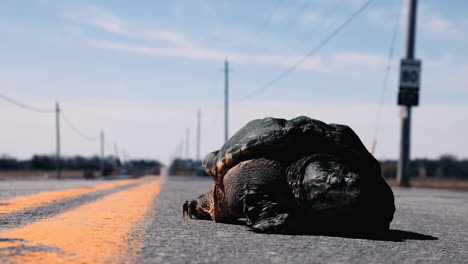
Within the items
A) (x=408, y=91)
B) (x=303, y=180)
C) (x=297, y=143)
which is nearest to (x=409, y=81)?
(x=408, y=91)

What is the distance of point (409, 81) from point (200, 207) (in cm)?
1554

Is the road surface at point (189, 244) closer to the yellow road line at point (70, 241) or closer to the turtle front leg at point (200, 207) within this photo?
the yellow road line at point (70, 241)

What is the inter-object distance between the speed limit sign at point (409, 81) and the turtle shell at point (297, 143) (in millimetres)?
15121

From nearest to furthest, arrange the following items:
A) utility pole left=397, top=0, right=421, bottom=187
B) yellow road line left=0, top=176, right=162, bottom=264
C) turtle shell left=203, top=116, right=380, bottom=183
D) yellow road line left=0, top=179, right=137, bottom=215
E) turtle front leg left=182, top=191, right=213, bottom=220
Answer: yellow road line left=0, top=176, right=162, bottom=264 → turtle shell left=203, top=116, right=380, bottom=183 → turtle front leg left=182, top=191, right=213, bottom=220 → yellow road line left=0, top=179, right=137, bottom=215 → utility pole left=397, top=0, right=421, bottom=187

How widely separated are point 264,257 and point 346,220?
1353 mm

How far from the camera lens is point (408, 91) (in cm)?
1842

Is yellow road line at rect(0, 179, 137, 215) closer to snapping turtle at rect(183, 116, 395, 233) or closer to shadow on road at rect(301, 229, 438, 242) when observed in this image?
snapping turtle at rect(183, 116, 395, 233)

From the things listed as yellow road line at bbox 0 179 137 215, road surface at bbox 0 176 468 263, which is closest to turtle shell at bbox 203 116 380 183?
road surface at bbox 0 176 468 263

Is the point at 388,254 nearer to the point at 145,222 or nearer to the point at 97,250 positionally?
the point at 97,250

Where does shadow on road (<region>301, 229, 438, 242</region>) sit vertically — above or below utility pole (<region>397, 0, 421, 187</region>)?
below

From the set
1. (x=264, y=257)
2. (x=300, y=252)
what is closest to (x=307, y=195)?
(x=300, y=252)

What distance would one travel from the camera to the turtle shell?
4039 millimetres

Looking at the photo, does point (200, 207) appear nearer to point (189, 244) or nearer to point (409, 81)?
point (189, 244)

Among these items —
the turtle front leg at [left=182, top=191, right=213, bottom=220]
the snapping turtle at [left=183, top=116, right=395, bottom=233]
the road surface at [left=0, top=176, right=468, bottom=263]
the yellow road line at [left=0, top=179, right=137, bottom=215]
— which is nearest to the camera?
the road surface at [left=0, top=176, right=468, bottom=263]
